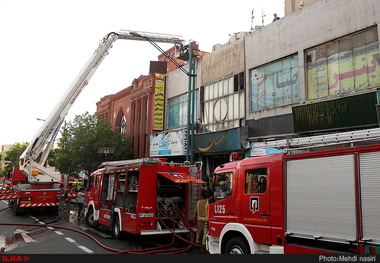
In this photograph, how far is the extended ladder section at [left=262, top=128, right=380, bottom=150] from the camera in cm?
498

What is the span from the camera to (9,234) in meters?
11.1

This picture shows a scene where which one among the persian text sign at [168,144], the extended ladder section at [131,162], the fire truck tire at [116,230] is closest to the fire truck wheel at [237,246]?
the extended ladder section at [131,162]

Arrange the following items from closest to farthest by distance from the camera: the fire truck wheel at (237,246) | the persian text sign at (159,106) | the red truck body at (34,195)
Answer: the fire truck wheel at (237,246) < the red truck body at (34,195) < the persian text sign at (159,106)

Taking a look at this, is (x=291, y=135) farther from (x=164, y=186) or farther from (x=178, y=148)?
(x=178, y=148)

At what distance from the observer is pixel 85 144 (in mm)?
27328

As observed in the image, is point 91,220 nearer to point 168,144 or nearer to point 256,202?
point 256,202

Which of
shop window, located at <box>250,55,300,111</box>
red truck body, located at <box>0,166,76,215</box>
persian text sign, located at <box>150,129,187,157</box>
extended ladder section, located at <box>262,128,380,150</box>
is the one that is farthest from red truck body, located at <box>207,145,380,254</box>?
persian text sign, located at <box>150,129,187,157</box>

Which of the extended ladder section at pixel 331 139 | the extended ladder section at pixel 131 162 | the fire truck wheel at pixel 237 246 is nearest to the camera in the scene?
the extended ladder section at pixel 331 139

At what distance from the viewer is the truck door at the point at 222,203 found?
22.8 feet

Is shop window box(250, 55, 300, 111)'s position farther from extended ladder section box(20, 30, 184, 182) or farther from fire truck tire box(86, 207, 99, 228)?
fire truck tire box(86, 207, 99, 228)

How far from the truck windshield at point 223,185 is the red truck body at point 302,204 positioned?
27 mm

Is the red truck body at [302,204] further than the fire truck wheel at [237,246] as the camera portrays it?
No

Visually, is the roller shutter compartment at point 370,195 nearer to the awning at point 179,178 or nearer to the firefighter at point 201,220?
the firefighter at point 201,220

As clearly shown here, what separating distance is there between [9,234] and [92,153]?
16761 millimetres
